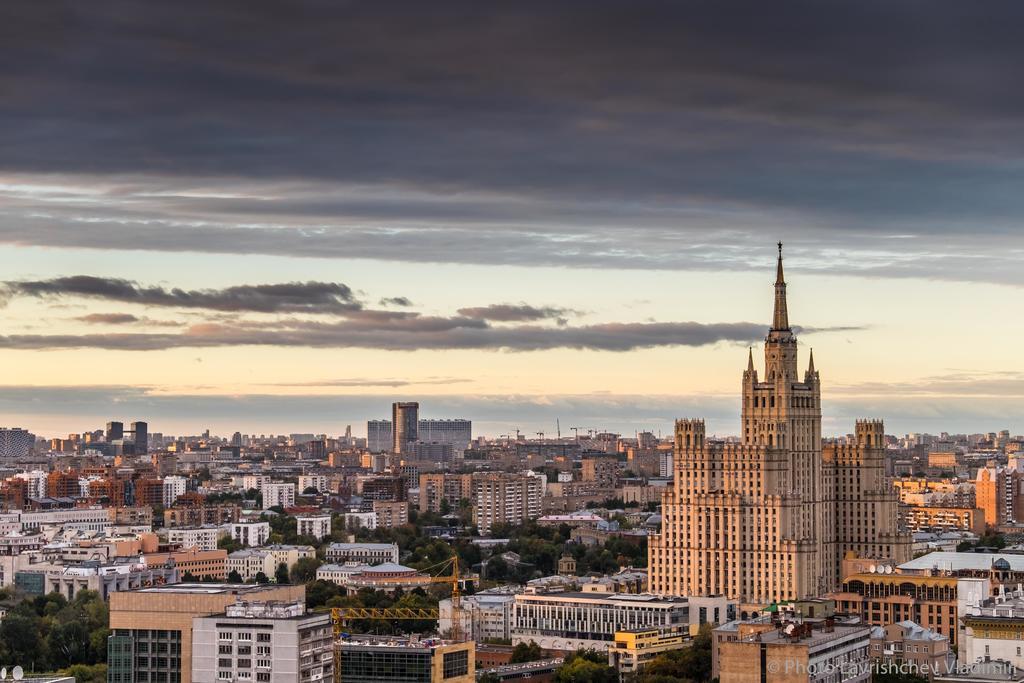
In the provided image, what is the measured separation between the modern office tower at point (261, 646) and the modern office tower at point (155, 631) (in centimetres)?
113

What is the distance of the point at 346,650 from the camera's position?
116 metres

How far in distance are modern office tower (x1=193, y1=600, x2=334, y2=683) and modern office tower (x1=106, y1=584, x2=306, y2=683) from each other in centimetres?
113

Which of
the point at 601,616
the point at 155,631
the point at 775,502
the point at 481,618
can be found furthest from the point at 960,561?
the point at 155,631

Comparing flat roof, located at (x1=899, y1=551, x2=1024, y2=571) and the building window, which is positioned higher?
flat roof, located at (x1=899, y1=551, x2=1024, y2=571)

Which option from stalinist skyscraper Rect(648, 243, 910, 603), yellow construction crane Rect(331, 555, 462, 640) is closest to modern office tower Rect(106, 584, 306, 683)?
yellow construction crane Rect(331, 555, 462, 640)

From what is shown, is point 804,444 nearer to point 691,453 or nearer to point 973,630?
point 691,453

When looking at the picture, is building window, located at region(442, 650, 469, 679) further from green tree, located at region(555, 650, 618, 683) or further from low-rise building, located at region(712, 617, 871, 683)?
low-rise building, located at region(712, 617, 871, 683)

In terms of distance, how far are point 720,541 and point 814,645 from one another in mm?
51190

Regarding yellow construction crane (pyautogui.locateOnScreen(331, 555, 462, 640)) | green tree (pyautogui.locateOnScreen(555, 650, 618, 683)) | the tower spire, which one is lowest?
green tree (pyautogui.locateOnScreen(555, 650, 618, 683))

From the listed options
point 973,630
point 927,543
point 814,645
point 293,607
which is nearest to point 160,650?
point 293,607

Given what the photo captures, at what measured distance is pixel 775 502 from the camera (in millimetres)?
151875

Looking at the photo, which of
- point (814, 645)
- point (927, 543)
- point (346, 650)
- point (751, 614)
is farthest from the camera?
point (927, 543)

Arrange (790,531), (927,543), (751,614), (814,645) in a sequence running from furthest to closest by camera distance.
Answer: (927,543)
(790,531)
(751,614)
(814,645)

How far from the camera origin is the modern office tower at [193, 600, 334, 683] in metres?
104
